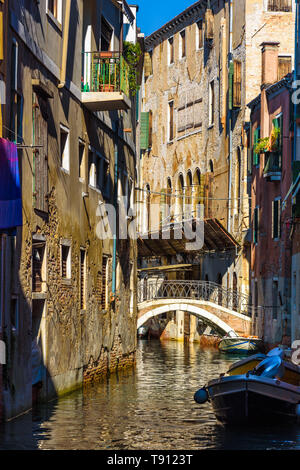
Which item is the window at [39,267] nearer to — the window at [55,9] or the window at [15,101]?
the window at [15,101]

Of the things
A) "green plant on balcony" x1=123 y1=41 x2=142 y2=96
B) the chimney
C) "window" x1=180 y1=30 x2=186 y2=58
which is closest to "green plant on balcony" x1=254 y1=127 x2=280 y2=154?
the chimney

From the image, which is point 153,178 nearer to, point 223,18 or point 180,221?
point 180,221

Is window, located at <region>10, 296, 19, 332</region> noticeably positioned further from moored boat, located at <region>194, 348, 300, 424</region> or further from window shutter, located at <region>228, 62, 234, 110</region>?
window shutter, located at <region>228, 62, 234, 110</region>

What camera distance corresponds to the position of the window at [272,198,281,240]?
32.2 metres

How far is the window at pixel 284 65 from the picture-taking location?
3688 cm

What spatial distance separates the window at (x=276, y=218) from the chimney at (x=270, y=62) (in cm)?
495

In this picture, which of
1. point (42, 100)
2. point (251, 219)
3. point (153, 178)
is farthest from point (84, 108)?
point (153, 178)

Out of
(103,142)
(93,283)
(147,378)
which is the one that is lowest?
(147,378)

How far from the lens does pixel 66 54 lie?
18297 millimetres

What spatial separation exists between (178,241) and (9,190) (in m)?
31.3

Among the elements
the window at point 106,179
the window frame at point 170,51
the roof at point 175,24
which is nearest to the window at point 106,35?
the window at point 106,179

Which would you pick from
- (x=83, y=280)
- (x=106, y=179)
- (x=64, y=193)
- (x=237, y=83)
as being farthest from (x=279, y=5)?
(x=64, y=193)

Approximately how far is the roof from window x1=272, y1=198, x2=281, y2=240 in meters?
14.7

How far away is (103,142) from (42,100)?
557 centimetres
